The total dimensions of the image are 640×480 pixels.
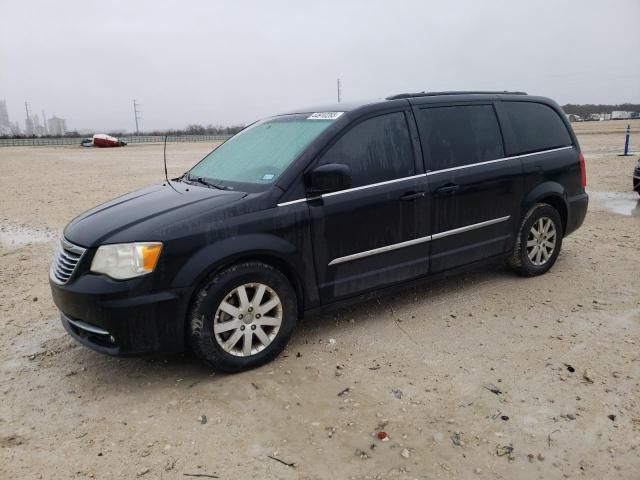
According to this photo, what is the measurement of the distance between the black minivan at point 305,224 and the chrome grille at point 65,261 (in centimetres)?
2

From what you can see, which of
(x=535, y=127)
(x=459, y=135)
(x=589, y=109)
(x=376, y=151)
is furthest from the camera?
(x=589, y=109)

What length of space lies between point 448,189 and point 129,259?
256 cm

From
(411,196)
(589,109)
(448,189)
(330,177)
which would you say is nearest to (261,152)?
(330,177)

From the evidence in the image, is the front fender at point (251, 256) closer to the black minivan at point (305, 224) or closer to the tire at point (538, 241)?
the black minivan at point (305, 224)

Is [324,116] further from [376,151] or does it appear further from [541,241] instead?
[541,241]

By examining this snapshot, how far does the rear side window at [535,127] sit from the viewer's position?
4.95 metres

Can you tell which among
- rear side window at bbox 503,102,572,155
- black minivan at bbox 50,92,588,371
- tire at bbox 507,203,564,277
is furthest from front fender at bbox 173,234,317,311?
rear side window at bbox 503,102,572,155

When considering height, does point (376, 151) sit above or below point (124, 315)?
above

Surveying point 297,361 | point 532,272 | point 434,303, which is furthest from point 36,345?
point 532,272

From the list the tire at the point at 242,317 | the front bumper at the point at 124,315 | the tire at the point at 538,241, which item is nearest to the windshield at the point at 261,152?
the tire at the point at 242,317

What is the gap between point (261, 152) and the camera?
413 centimetres

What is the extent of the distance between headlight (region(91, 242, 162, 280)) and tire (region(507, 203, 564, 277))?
3.45m

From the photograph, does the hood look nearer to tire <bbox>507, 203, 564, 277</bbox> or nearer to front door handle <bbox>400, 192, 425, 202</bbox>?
front door handle <bbox>400, 192, 425, 202</bbox>

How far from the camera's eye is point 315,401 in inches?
123
